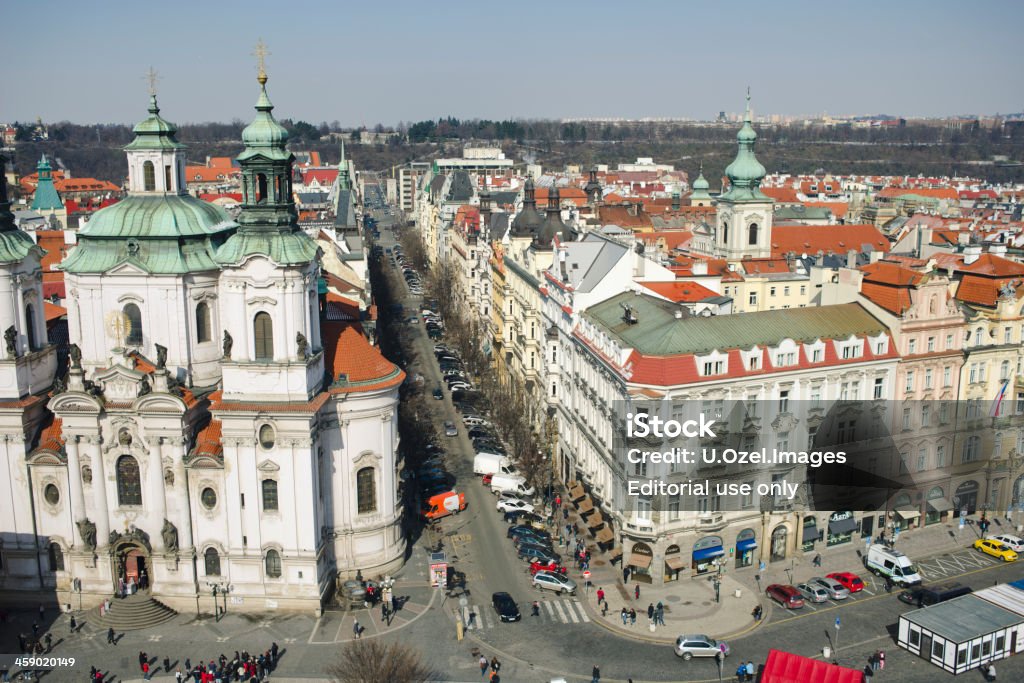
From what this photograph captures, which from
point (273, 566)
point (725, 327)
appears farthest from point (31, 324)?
point (725, 327)

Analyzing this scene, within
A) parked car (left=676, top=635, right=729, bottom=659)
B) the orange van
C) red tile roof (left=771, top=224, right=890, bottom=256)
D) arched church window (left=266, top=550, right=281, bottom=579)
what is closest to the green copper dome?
arched church window (left=266, top=550, right=281, bottom=579)

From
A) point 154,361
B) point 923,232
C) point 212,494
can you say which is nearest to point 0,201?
point 154,361

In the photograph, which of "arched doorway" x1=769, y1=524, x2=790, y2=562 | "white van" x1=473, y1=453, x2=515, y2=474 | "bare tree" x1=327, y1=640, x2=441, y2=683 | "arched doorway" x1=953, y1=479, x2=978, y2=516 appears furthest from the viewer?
"white van" x1=473, y1=453, x2=515, y2=474

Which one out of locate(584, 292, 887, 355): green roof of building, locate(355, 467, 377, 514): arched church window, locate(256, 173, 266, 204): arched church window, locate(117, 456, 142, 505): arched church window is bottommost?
locate(355, 467, 377, 514): arched church window

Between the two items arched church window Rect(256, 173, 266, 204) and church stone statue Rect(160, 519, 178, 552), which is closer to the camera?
arched church window Rect(256, 173, 266, 204)

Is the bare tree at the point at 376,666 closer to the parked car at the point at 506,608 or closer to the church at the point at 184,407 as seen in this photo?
the parked car at the point at 506,608

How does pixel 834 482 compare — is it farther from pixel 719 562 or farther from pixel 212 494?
pixel 212 494

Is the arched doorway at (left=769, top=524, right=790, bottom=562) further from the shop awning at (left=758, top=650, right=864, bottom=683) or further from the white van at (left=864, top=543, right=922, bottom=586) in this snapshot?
the shop awning at (left=758, top=650, right=864, bottom=683)
